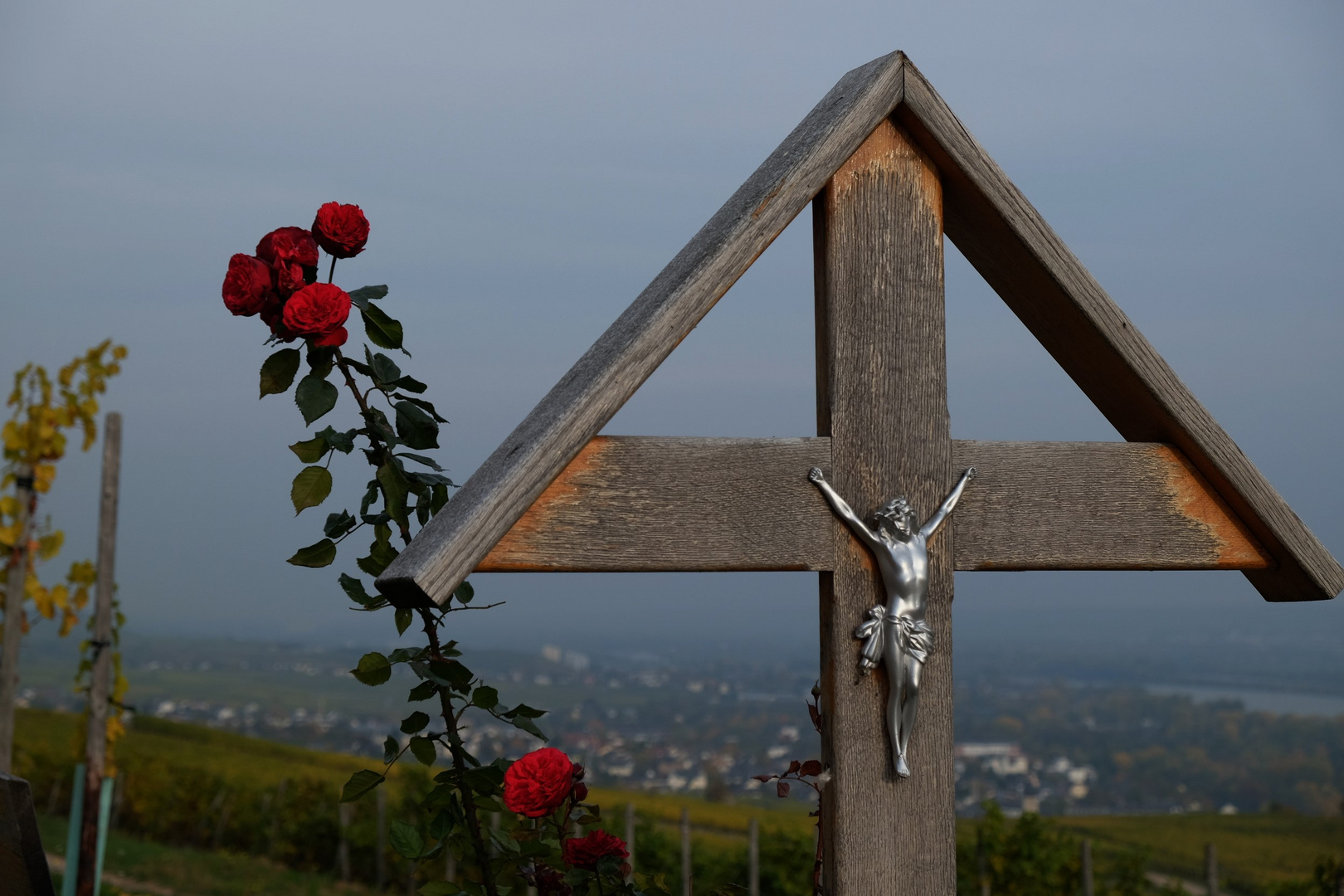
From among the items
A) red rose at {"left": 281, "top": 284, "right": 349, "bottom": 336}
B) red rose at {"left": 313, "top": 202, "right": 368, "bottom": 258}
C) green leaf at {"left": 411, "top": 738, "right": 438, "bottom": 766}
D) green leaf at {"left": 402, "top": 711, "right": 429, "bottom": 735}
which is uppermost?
red rose at {"left": 313, "top": 202, "right": 368, "bottom": 258}

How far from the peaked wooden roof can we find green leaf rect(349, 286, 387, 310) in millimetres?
625

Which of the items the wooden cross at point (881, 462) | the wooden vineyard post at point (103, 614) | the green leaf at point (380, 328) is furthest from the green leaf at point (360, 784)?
the wooden vineyard post at point (103, 614)

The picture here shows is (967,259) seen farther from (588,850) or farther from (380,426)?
(588,850)

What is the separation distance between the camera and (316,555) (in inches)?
89.3

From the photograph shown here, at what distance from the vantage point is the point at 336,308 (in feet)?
7.05

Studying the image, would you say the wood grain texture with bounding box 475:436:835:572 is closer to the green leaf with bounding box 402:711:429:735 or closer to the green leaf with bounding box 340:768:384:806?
the green leaf with bounding box 402:711:429:735

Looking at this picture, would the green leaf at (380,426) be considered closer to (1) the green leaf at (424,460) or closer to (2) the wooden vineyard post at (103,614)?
(1) the green leaf at (424,460)


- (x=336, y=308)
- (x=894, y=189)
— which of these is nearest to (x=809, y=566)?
(x=894, y=189)

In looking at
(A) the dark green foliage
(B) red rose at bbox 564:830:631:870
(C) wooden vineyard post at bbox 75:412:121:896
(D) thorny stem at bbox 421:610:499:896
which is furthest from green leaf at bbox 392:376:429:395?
(A) the dark green foliage

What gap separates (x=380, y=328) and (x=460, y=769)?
963mm

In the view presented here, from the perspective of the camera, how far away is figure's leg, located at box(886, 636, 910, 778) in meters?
1.99

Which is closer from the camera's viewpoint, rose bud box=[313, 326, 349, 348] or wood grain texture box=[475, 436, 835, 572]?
wood grain texture box=[475, 436, 835, 572]

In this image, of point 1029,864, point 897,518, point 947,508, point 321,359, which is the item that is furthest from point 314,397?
point 1029,864

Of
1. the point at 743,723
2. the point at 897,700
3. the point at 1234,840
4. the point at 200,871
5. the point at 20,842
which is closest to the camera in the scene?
the point at 20,842
